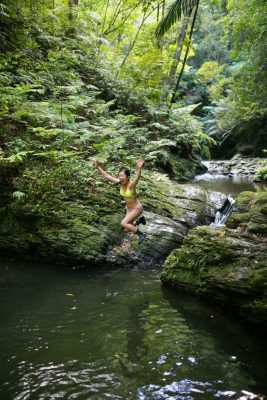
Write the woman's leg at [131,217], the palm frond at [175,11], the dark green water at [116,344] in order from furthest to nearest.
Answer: the palm frond at [175,11] < the woman's leg at [131,217] < the dark green water at [116,344]

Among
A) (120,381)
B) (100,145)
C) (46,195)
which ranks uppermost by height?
(100,145)

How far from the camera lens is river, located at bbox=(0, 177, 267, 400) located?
4.09 metres

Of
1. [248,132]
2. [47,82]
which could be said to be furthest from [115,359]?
[248,132]

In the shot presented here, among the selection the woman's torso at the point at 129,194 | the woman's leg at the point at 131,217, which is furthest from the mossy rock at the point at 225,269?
the woman's torso at the point at 129,194

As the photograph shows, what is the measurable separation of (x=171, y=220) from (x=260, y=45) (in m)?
8.67

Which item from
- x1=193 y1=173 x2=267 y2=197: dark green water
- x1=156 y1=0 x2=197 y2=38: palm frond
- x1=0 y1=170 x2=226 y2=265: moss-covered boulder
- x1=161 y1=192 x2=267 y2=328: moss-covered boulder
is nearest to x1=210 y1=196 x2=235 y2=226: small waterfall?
x1=0 y1=170 x2=226 y2=265: moss-covered boulder

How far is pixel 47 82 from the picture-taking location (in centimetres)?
1317

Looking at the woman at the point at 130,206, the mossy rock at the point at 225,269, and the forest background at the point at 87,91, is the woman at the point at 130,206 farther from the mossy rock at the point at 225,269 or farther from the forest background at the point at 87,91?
the forest background at the point at 87,91

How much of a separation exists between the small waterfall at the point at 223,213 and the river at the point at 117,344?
14.3 feet

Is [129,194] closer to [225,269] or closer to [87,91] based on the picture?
[225,269]

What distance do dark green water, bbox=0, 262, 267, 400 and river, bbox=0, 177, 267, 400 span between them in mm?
12

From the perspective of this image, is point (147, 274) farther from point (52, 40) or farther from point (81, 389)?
point (52, 40)

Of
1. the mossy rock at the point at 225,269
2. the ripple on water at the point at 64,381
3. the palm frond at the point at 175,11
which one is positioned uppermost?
the palm frond at the point at 175,11

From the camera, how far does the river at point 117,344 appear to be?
4.09 metres
